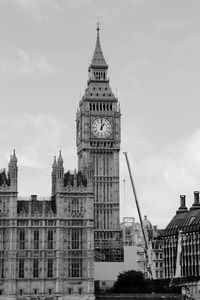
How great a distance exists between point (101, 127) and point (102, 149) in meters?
4.39

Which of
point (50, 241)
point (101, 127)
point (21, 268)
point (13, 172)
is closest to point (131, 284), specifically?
point (50, 241)

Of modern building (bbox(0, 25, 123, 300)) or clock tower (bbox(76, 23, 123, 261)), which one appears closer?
modern building (bbox(0, 25, 123, 300))

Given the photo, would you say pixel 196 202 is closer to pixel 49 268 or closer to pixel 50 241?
pixel 50 241

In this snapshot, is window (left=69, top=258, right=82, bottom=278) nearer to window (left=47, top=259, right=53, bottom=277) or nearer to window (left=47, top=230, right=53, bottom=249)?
window (left=47, top=259, right=53, bottom=277)

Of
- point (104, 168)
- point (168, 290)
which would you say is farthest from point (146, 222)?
point (168, 290)

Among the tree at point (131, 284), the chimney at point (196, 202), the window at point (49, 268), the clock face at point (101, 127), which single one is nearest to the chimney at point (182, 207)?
the chimney at point (196, 202)

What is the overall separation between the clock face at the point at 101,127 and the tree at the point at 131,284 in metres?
34.9

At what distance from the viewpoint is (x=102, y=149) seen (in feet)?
507

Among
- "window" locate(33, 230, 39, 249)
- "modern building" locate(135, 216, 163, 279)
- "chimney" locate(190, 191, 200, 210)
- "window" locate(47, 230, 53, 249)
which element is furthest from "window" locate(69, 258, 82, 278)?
"chimney" locate(190, 191, 200, 210)

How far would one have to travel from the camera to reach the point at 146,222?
176m

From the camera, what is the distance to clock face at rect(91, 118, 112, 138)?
155 m

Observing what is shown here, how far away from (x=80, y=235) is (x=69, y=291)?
8.51 meters

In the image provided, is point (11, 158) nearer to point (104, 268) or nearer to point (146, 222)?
point (104, 268)

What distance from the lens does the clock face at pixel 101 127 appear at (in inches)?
6117
